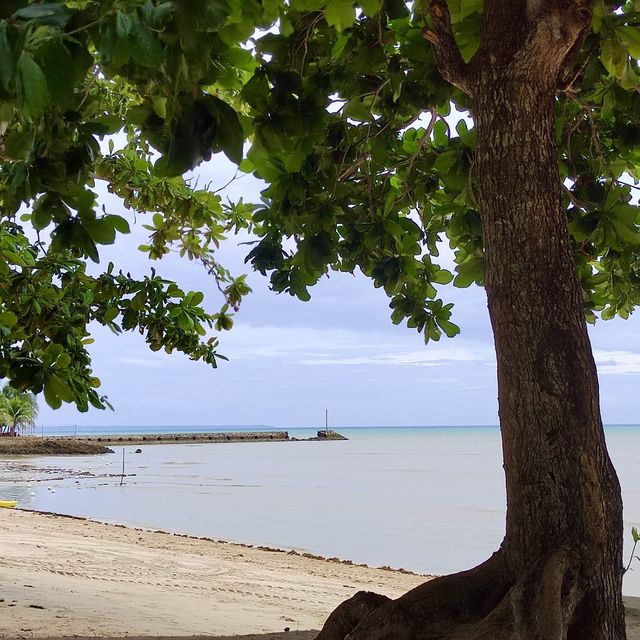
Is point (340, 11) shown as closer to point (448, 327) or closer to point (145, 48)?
point (145, 48)

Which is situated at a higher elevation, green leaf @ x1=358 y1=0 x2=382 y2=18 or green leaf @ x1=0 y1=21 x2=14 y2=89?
green leaf @ x1=358 y1=0 x2=382 y2=18

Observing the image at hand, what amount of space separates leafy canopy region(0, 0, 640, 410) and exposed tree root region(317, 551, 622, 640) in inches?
48.1

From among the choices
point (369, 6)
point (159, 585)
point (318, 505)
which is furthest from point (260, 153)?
point (318, 505)

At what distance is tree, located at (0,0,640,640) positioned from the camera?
1.29 m

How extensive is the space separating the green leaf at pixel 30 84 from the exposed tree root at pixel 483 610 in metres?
1.75

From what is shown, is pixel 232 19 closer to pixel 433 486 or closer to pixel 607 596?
pixel 607 596

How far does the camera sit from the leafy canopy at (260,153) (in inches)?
42.2

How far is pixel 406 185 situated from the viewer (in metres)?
3.26

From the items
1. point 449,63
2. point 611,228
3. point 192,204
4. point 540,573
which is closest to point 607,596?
point 540,573

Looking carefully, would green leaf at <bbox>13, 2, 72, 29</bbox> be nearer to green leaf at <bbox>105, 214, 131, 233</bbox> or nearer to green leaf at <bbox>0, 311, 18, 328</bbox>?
green leaf at <bbox>105, 214, 131, 233</bbox>

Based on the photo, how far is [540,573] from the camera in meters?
1.95

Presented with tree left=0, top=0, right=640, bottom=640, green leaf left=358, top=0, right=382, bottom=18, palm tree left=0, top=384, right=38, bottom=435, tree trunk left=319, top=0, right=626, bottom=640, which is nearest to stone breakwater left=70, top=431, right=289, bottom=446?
palm tree left=0, top=384, right=38, bottom=435

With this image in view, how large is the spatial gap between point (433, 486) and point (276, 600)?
58.8 feet

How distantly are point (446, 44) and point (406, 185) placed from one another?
1.01 metres
